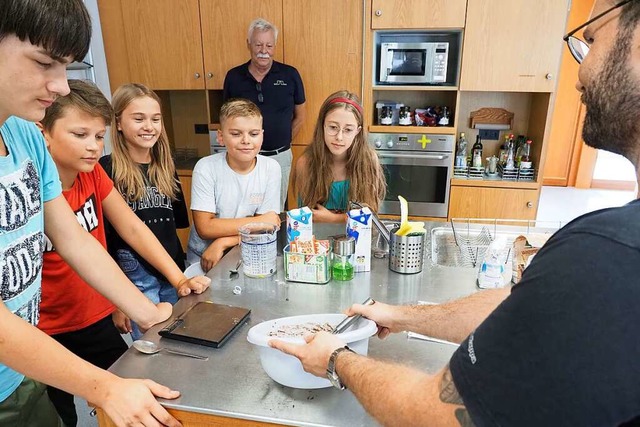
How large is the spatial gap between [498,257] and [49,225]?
1063mm

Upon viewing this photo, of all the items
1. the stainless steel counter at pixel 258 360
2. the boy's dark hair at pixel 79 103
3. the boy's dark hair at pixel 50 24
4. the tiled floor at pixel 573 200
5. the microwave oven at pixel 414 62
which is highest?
the microwave oven at pixel 414 62

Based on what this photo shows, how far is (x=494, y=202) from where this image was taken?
285 cm

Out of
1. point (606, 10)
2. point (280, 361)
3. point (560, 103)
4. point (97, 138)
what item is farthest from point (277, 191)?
point (560, 103)

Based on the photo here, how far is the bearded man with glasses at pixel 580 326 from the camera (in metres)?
0.41

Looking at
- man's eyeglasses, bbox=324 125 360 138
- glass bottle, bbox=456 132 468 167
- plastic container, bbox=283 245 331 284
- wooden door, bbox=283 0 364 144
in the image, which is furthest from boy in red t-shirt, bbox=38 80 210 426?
glass bottle, bbox=456 132 468 167

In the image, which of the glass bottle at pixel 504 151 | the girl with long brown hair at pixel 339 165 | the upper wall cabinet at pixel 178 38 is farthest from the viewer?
the glass bottle at pixel 504 151

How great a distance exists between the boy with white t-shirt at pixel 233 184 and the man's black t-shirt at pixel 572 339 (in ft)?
3.96

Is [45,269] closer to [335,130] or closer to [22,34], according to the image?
[22,34]

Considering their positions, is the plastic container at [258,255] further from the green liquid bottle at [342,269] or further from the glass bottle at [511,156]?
the glass bottle at [511,156]

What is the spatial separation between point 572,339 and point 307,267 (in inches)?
30.9

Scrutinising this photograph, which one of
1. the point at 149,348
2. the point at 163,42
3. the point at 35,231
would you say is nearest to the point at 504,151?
the point at 163,42

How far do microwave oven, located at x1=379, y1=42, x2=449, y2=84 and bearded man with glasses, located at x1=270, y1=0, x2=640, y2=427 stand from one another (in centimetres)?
232

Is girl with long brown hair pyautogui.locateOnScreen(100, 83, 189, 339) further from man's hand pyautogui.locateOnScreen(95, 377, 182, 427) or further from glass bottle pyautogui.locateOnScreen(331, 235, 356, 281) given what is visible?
man's hand pyautogui.locateOnScreen(95, 377, 182, 427)

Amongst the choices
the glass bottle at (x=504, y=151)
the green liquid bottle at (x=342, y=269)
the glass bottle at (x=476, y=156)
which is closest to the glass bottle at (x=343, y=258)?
the green liquid bottle at (x=342, y=269)
